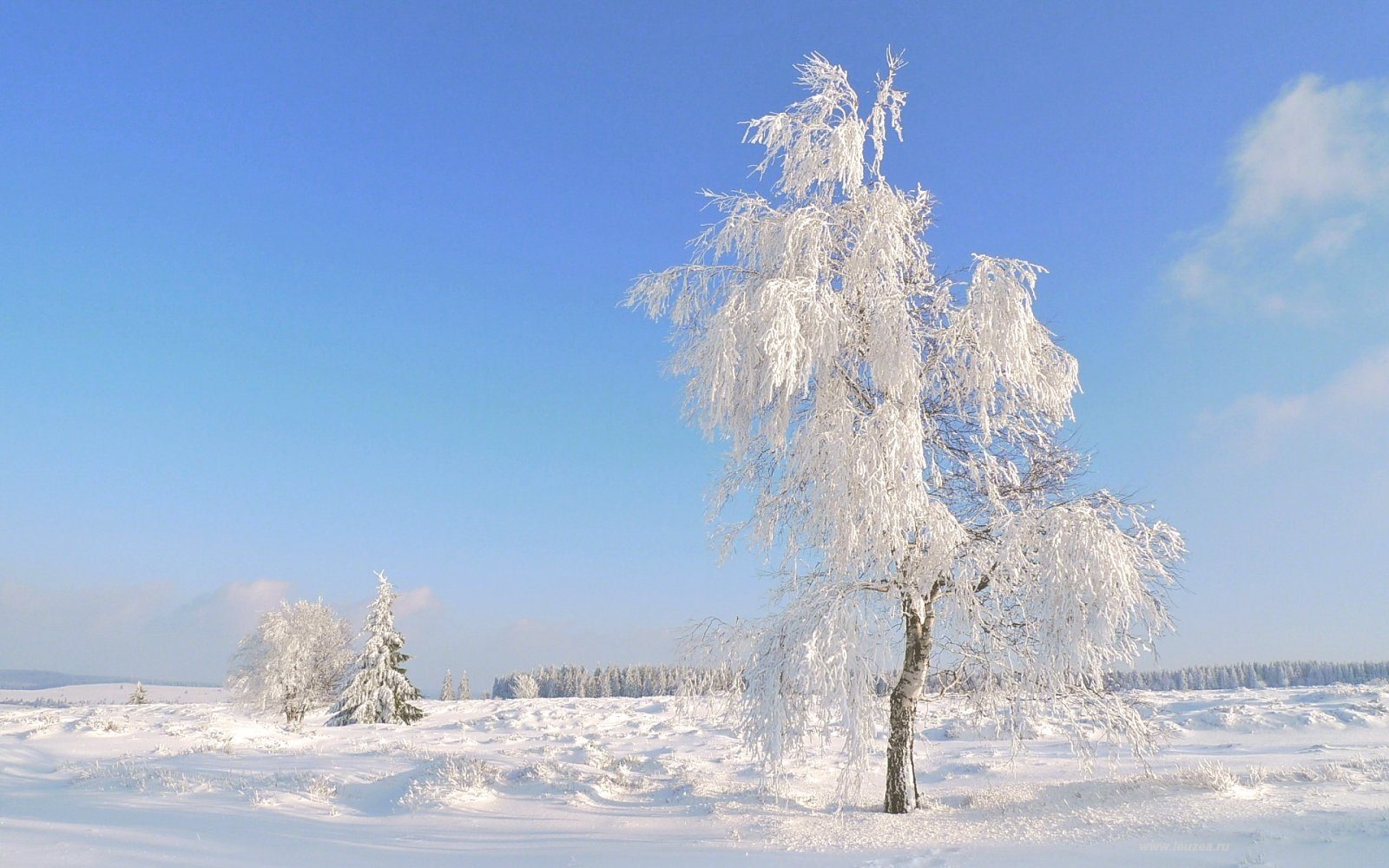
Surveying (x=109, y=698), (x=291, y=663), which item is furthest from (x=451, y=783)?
(x=109, y=698)

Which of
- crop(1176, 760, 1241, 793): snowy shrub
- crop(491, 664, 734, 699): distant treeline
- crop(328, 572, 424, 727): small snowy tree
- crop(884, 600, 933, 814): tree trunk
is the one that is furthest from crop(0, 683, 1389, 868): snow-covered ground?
crop(491, 664, 734, 699): distant treeline

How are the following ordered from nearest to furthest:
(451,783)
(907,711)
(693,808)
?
(907,711) < (693,808) < (451,783)

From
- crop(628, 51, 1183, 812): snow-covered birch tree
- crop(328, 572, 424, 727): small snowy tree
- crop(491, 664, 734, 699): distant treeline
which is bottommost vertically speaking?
crop(491, 664, 734, 699): distant treeline

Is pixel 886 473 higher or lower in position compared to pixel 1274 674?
higher

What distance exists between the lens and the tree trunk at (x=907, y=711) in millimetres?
9344

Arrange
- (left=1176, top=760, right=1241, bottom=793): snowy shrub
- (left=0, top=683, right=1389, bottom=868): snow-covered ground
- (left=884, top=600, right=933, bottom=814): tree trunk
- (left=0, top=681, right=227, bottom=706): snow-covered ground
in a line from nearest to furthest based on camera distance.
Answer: (left=0, top=683, right=1389, bottom=868): snow-covered ground
(left=1176, top=760, right=1241, bottom=793): snowy shrub
(left=884, top=600, right=933, bottom=814): tree trunk
(left=0, top=681, right=227, bottom=706): snow-covered ground

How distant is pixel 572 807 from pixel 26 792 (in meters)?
9.03

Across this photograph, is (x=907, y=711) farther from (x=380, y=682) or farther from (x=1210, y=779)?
(x=380, y=682)

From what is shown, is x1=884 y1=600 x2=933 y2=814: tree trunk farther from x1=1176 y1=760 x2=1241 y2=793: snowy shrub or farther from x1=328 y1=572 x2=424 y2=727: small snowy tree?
x1=328 y1=572 x2=424 y2=727: small snowy tree

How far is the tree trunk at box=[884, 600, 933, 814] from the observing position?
30.7 feet

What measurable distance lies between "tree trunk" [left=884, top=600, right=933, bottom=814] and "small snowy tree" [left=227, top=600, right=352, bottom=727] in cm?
3293

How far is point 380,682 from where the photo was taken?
33.1 m

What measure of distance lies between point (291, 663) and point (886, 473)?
3513 centimetres

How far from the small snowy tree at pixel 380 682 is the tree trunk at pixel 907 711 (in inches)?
1111
